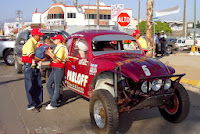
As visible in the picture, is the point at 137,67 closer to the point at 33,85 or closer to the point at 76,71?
the point at 76,71

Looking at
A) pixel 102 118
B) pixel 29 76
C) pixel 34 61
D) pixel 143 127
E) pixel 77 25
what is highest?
pixel 77 25

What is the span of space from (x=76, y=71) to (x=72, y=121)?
1.12 meters

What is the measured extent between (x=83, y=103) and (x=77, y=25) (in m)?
56.9

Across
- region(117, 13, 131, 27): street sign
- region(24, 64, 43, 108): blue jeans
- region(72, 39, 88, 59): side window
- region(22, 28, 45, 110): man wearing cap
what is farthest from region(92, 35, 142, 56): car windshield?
region(117, 13, 131, 27): street sign

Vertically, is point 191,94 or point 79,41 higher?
point 79,41

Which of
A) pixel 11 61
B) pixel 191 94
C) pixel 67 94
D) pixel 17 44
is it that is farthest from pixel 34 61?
pixel 11 61

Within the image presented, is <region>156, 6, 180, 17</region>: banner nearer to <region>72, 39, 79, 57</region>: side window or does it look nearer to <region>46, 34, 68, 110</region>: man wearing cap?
<region>72, 39, 79, 57</region>: side window

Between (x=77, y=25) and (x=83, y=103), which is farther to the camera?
(x=77, y=25)

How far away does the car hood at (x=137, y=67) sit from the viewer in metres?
4.32

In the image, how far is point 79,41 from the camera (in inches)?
234

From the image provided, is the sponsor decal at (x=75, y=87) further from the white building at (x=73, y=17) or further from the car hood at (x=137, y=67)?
the white building at (x=73, y=17)

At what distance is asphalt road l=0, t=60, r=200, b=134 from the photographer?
492 centimetres

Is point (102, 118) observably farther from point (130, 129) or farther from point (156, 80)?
point (156, 80)

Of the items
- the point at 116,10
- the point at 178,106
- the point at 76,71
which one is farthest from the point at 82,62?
the point at 116,10
